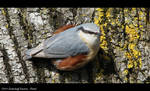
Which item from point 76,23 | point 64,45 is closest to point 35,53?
point 64,45

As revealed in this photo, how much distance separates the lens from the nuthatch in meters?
2.14

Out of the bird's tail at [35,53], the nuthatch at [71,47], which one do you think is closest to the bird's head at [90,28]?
the nuthatch at [71,47]

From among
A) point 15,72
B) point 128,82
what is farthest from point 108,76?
point 15,72

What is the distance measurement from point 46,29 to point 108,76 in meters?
0.79

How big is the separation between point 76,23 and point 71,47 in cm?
30

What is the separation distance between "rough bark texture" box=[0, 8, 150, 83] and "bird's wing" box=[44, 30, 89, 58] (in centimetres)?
11

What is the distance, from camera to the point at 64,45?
2.16 meters

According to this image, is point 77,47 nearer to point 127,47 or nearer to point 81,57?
point 81,57

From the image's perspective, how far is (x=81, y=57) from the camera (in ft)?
7.02

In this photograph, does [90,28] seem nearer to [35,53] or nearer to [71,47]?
[71,47]

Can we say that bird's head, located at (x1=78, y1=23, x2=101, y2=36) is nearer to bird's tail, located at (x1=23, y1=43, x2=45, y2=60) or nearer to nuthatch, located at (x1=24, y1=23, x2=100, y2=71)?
nuthatch, located at (x1=24, y1=23, x2=100, y2=71)

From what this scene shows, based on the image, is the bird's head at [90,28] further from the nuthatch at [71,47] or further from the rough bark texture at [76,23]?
the rough bark texture at [76,23]

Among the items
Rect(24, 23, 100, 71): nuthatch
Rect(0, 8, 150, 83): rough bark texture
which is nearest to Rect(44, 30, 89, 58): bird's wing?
Rect(24, 23, 100, 71): nuthatch

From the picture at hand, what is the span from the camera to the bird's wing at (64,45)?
2.14 m
